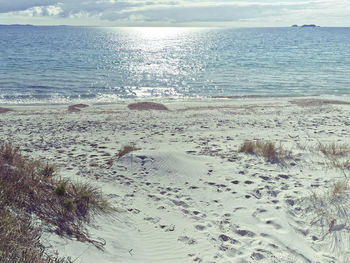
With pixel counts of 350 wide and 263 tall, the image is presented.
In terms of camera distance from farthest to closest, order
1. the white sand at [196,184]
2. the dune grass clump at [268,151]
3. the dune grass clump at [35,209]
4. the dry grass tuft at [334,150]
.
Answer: the dry grass tuft at [334,150] < the dune grass clump at [268,151] < the white sand at [196,184] < the dune grass clump at [35,209]

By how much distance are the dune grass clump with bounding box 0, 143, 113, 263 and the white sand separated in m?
0.27

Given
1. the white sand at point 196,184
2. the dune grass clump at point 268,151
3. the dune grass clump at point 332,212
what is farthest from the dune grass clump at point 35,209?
the dune grass clump at point 268,151

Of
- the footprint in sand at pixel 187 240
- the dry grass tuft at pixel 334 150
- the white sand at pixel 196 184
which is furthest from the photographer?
the dry grass tuft at pixel 334 150

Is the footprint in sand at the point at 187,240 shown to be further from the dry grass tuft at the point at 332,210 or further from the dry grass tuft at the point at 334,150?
the dry grass tuft at the point at 334,150

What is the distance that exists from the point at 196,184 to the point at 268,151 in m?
2.68

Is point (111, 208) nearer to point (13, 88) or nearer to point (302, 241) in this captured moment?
point (302, 241)

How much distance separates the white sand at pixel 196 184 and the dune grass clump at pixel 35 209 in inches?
10.6

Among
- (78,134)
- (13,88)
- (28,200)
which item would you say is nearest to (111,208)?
(28,200)

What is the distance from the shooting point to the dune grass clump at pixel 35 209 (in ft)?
11.7

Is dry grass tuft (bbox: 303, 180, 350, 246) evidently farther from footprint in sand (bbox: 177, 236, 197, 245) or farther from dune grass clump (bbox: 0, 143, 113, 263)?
dune grass clump (bbox: 0, 143, 113, 263)

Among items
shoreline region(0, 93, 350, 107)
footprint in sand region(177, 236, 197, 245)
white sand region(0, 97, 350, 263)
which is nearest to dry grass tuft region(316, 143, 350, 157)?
white sand region(0, 97, 350, 263)

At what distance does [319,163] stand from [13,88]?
2219cm

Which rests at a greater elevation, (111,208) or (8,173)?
(8,173)

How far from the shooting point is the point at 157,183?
7.51m
